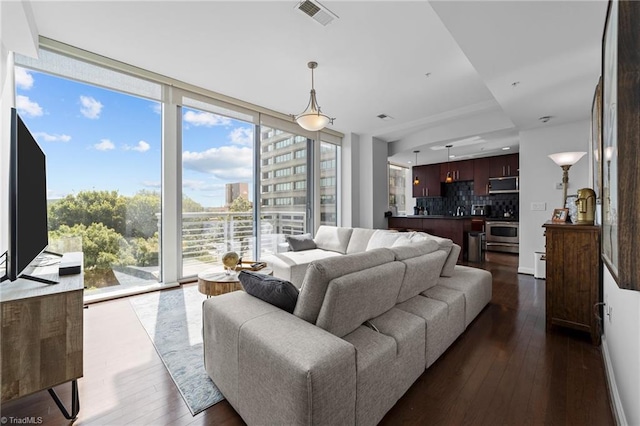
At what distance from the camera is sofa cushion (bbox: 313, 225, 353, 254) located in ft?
Result: 15.1

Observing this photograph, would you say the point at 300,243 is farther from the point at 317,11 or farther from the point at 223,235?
the point at 317,11

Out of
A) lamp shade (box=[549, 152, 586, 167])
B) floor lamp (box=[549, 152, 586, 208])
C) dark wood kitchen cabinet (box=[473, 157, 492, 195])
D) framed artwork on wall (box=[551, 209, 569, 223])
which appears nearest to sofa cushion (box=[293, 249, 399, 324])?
framed artwork on wall (box=[551, 209, 569, 223])

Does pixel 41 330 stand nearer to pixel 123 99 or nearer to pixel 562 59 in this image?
pixel 123 99

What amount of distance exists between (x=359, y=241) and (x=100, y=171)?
3.66 meters

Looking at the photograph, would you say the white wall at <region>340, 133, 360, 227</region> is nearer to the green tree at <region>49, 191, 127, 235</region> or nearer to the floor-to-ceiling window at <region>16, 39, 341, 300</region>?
the floor-to-ceiling window at <region>16, 39, 341, 300</region>

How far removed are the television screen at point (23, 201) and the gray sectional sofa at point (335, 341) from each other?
1.01 m

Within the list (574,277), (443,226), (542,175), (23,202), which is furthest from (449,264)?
(23,202)

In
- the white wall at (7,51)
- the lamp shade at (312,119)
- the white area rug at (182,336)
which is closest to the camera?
the white area rug at (182,336)

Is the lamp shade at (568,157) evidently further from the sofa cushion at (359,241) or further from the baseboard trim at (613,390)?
the sofa cushion at (359,241)

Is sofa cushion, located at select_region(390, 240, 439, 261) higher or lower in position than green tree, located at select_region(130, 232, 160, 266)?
higher

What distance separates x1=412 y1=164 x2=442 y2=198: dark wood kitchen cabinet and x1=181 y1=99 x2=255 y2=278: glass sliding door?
5680mm

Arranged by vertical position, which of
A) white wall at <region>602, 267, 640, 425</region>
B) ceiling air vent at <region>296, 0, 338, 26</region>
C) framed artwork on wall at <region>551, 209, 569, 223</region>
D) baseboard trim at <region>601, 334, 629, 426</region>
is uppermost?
ceiling air vent at <region>296, 0, 338, 26</region>

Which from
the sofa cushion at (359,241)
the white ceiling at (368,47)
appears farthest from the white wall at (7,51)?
the sofa cushion at (359,241)

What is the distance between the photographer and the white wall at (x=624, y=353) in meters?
1.19
